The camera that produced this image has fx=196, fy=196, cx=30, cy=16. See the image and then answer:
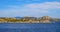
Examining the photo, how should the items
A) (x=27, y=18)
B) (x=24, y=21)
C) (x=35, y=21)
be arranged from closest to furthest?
1. (x=27, y=18)
2. (x=24, y=21)
3. (x=35, y=21)

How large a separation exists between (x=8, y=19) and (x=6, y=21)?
10.7 m

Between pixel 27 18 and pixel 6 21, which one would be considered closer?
pixel 27 18

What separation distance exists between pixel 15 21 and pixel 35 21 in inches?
854

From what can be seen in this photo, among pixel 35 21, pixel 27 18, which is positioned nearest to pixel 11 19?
pixel 27 18

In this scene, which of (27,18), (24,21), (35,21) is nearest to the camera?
(27,18)

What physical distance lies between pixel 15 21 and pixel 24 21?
786cm

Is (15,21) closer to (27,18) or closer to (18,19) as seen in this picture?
(18,19)

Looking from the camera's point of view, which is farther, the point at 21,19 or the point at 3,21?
the point at 3,21

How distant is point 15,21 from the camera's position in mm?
170875

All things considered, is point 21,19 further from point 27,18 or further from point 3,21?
point 3,21

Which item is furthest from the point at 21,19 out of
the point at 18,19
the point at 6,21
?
the point at 6,21

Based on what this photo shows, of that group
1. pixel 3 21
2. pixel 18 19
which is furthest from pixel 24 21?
pixel 3 21

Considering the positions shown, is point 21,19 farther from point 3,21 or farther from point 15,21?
point 3,21

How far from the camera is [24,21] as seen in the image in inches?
6727
